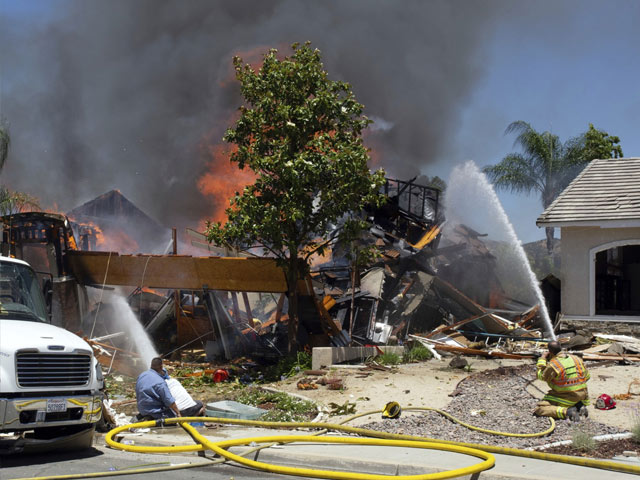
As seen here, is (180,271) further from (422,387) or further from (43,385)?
(43,385)

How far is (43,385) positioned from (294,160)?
28.7ft

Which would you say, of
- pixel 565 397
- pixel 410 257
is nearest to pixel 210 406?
pixel 565 397

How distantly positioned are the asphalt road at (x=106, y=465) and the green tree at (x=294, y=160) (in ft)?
25.1

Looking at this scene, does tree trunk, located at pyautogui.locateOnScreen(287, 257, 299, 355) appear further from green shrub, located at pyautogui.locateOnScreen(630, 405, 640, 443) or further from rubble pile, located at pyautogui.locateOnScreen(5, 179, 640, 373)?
green shrub, located at pyautogui.locateOnScreen(630, 405, 640, 443)

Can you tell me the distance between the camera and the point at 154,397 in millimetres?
9086

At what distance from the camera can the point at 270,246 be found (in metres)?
16.9

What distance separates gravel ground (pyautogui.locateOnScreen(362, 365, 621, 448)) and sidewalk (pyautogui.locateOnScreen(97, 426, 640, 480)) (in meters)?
1.35

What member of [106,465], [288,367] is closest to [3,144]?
[288,367]

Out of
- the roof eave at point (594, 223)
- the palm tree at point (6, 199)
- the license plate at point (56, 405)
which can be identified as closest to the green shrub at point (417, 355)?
the roof eave at point (594, 223)

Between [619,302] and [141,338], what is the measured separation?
14.7 meters

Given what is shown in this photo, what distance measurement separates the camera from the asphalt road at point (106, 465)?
21.6 feet

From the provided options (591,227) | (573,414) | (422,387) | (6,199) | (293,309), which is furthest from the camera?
(6,199)

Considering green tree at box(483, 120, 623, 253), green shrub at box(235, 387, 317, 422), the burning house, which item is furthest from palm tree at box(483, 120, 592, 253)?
green shrub at box(235, 387, 317, 422)

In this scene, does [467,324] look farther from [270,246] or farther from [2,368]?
[2,368]
